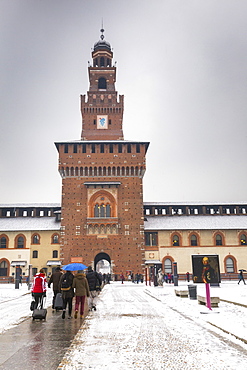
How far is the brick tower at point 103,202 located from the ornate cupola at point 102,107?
2.79m

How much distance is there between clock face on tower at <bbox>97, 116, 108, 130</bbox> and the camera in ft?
163

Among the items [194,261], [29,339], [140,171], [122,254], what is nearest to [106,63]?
[140,171]

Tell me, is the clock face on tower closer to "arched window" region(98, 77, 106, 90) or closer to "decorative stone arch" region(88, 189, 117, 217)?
"arched window" region(98, 77, 106, 90)

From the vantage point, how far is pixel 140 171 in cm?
4409

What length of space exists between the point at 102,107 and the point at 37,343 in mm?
45528

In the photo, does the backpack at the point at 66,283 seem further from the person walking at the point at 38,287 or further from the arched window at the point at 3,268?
the arched window at the point at 3,268

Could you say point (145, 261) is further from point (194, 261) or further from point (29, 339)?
point (29, 339)

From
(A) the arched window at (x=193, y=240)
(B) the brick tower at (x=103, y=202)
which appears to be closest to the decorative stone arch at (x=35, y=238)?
(B) the brick tower at (x=103, y=202)

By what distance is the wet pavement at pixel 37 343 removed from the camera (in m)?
5.94

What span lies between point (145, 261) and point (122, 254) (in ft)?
10.8

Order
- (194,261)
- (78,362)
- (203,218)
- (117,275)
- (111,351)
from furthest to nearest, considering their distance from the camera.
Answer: (203,218) < (117,275) < (194,261) < (111,351) < (78,362)

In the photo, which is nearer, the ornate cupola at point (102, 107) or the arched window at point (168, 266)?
the arched window at point (168, 266)

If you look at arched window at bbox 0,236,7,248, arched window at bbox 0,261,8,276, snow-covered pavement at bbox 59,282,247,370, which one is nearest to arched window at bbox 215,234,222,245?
arched window at bbox 0,261,8,276

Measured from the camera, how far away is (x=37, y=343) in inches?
294
